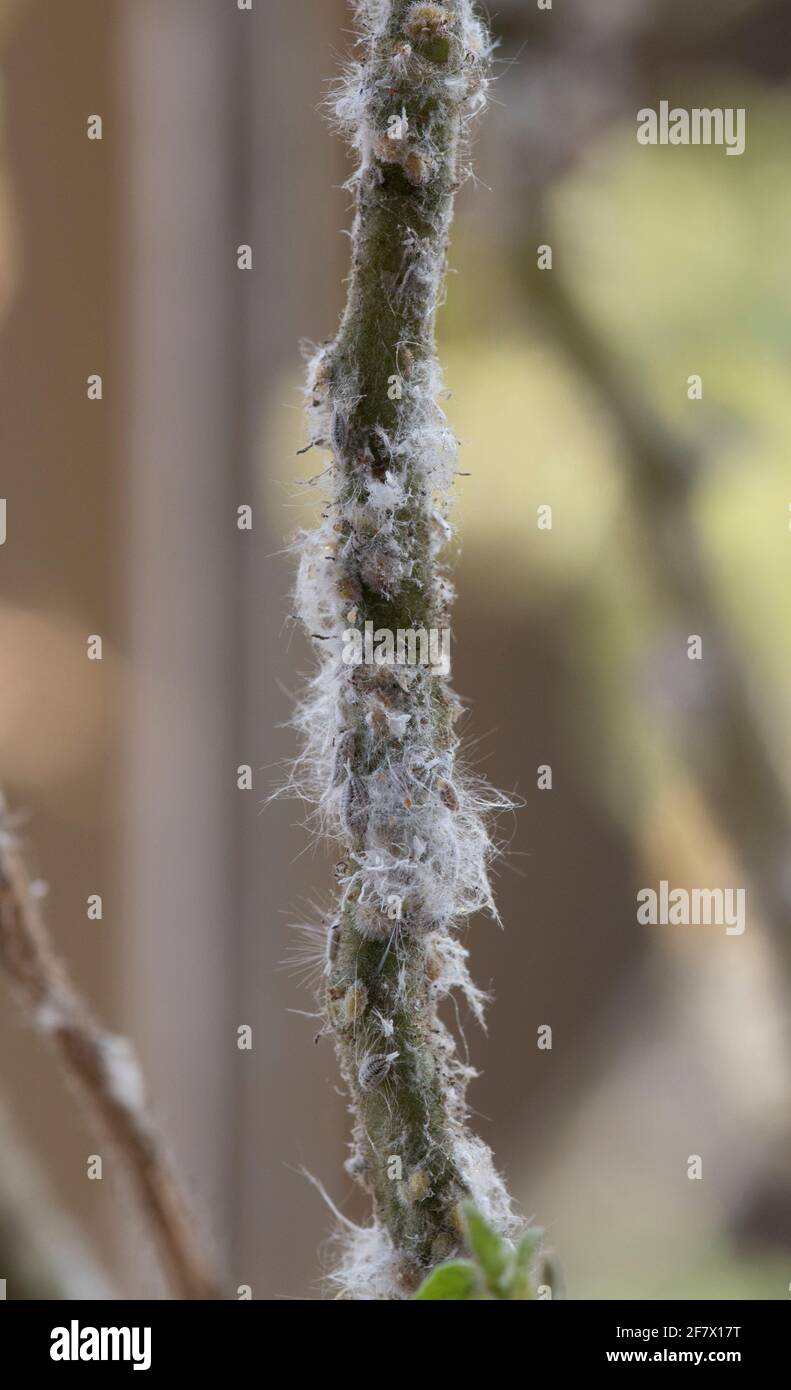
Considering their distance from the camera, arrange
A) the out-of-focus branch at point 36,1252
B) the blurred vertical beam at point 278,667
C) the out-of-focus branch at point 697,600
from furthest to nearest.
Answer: the blurred vertical beam at point 278,667
the out-of-focus branch at point 697,600
the out-of-focus branch at point 36,1252

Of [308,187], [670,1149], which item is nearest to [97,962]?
[670,1149]

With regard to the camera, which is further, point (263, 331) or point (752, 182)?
point (263, 331)

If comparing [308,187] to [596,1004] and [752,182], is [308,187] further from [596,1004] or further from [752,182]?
[596,1004]
